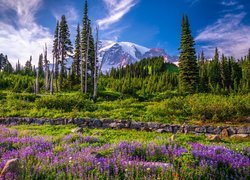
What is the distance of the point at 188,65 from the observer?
5184cm

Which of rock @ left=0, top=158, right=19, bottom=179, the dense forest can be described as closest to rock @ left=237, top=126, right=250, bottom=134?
rock @ left=0, top=158, right=19, bottom=179

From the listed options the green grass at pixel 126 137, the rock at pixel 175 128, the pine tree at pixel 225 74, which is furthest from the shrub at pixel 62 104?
the pine tree at pixel 225 74

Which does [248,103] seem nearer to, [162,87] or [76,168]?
[76,168]

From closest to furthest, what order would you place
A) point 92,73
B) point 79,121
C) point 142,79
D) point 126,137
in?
point 126,137 < point 79,121 < point 92,73 < point 142,79

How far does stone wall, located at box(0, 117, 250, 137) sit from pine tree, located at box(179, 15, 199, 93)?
32.6m

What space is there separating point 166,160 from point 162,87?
6530 cm

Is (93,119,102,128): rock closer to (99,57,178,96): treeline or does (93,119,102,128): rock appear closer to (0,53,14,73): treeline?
(99,57,178,96): treeline

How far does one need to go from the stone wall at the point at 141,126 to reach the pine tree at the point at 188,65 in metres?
32.6

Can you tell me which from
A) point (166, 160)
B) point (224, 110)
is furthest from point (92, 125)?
point (166, 160)

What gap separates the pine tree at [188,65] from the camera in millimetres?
50472

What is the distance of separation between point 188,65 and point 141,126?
35.9 meters

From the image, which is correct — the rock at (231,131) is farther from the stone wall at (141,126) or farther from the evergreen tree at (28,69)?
the evergreen tree at (28,69)

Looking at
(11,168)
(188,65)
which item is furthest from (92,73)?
(11,168)

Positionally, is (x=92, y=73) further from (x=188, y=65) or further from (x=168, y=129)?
Answer: (x=168, y=129)
